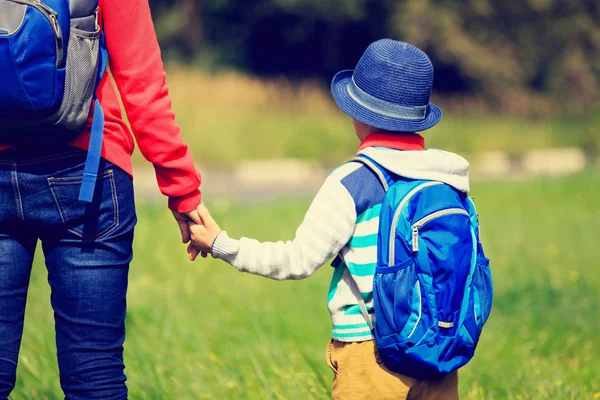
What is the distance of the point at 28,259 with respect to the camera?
2.41 meters

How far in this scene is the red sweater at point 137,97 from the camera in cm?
237

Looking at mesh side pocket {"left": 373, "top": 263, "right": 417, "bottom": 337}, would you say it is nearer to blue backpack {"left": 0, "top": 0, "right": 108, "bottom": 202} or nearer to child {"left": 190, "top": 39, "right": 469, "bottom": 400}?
child {"left": 190, "top": 39, "right": 469, "bottom": 400}

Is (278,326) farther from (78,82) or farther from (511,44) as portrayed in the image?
(511,44)

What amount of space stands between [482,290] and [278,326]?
237cm

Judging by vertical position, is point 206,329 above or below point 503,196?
above

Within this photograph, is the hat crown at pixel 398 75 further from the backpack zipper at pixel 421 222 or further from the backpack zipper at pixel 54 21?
the backpack zipper at pixel 54 21

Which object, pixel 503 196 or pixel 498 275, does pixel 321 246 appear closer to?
pixel 498 275

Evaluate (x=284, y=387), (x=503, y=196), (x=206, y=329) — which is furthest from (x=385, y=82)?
(x=503, y=196)

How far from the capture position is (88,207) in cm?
233

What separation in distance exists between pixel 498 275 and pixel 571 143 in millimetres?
13561

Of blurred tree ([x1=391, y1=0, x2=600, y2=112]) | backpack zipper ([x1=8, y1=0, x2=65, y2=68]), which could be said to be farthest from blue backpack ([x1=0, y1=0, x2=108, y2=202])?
blurred tree ([x1=391, y1=0, x2=600, y2=112])

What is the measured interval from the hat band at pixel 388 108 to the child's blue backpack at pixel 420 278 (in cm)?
23

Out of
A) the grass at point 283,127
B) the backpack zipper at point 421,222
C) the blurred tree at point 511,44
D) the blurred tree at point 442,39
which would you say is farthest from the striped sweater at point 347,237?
the blurred tree at point 442,39

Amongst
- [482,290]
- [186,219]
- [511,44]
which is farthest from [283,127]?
[482,290]
